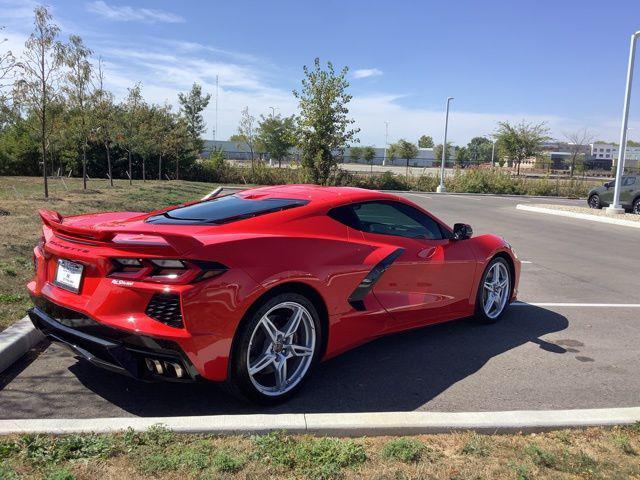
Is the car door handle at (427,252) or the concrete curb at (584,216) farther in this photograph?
the concrete curb at (584,216)

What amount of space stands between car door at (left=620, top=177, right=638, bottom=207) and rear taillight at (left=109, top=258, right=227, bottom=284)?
2236cm

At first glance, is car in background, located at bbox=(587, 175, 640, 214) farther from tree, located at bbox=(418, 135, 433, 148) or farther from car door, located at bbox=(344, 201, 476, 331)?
tree, located at bbox=(418, 135, 433, 148)

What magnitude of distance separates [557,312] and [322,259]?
3.80 meters

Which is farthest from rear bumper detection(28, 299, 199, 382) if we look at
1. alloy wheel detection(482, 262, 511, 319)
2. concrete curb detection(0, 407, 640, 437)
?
alloy wheel detection(482, 262, 511, 319)

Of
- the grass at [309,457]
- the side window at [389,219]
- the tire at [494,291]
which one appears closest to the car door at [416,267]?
the side window at [389,219]

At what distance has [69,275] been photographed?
137 inches

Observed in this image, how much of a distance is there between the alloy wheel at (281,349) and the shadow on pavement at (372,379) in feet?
0.55

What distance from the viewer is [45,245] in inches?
148

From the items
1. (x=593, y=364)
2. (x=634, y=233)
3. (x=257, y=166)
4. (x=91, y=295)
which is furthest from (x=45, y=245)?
(x=257, y=166)

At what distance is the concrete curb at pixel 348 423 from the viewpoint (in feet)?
9.93

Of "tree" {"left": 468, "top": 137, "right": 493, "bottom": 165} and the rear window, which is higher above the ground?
"tree" {"left": 468, "top": 137, "right": 493, "bottom": 165}

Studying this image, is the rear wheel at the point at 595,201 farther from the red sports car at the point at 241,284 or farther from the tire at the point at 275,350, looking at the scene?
the tire at the point at 275,350

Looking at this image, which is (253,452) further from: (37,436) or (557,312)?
(557,312)

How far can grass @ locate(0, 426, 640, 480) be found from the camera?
2646 millimetres
